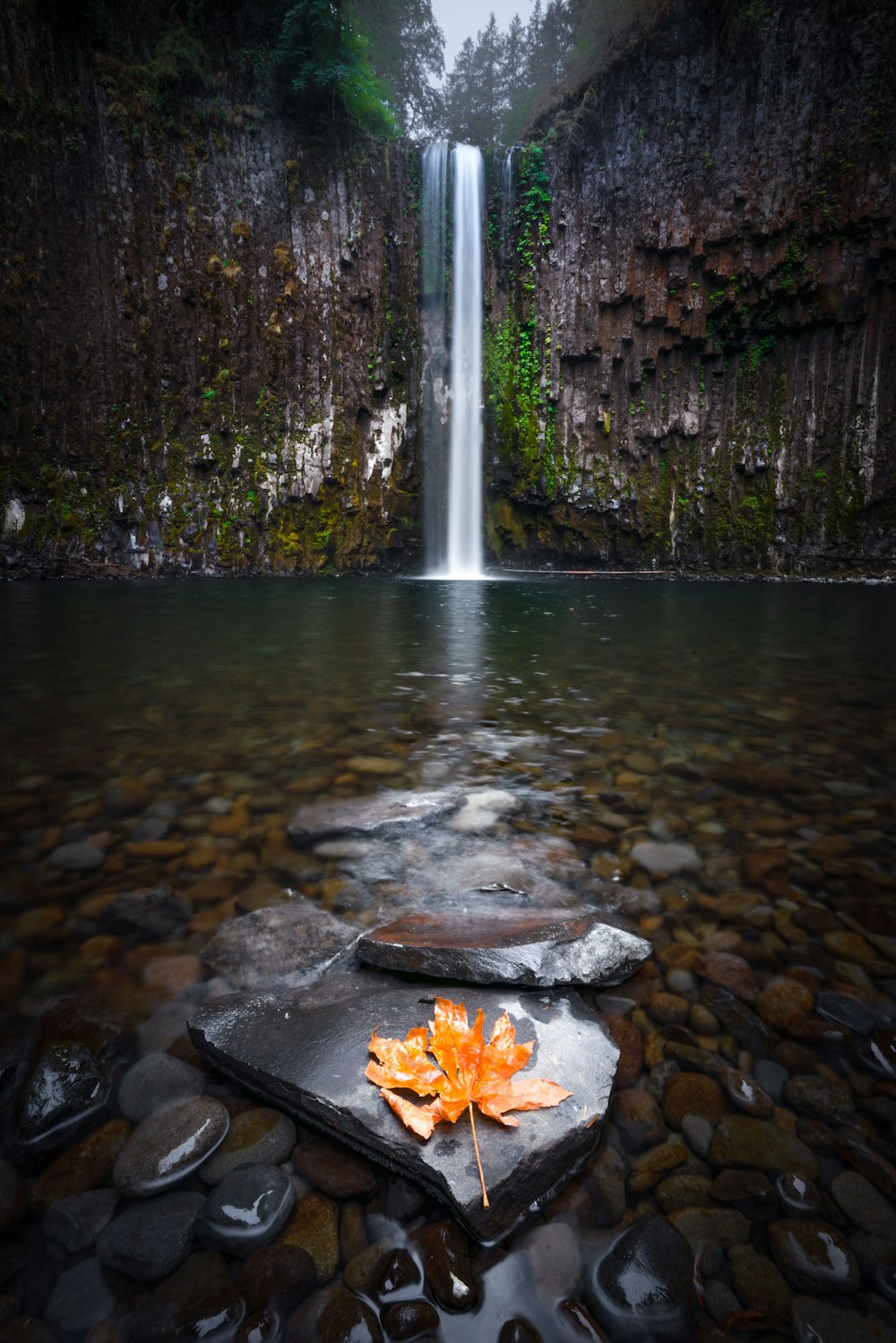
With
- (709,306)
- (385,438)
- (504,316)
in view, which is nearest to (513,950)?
(385,438)

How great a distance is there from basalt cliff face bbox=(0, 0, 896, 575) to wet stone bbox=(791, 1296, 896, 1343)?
1678 centimetres

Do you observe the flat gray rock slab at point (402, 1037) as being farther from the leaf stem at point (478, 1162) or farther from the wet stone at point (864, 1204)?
the wet stone at point (864, 1204)

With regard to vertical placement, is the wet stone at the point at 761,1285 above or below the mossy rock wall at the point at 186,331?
below

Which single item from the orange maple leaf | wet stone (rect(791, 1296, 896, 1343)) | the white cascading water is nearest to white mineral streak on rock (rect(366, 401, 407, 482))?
the white cascading water

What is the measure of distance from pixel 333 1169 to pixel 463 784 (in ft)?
5.15

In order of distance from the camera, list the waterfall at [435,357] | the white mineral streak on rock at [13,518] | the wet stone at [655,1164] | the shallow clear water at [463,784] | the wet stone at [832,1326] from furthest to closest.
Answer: the waterfall at [435,357], the white mineral streak on rock at [13,518], the shallow clear water at [463,784], the wet stone at [655,1164], the wet stone at [832,1326]

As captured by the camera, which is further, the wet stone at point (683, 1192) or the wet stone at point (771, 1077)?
the wet stone at point (771, 1077)

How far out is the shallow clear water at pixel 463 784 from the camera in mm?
1443

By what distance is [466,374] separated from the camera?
1823cm

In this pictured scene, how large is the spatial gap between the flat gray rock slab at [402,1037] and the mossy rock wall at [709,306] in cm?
1778

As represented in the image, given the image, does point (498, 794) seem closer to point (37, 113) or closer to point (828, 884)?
point (828, 884)

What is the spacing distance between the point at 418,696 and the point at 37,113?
20267mm

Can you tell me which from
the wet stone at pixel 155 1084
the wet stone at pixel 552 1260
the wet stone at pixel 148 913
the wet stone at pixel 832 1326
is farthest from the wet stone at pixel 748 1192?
the wet stone at pixel 148 913

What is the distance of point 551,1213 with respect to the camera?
2.85 feet
